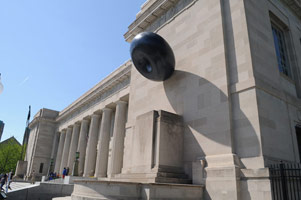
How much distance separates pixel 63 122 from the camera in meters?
49.6

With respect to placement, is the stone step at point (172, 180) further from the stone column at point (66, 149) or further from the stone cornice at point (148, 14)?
the stone column at point (66, 149)

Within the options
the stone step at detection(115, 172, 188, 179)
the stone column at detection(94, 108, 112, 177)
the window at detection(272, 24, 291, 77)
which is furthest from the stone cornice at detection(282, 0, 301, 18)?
the stone column at detection(94, 108, 112, 177)

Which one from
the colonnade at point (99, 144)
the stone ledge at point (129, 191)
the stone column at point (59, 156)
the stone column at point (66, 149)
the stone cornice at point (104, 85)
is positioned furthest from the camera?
the stone column at point (59, 156)

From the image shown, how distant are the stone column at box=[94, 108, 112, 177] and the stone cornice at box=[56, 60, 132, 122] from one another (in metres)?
3.47

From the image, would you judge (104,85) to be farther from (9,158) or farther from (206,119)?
(9,158)

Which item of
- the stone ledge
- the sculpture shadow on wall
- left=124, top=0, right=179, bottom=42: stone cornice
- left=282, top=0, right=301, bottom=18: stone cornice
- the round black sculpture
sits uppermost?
left=282, top=0, right=301, bottom=18: stone cornice

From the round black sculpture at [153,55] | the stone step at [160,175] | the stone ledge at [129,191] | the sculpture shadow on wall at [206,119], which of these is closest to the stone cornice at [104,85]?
the round black sculpture at [153,55]

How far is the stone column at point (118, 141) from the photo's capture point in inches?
1102

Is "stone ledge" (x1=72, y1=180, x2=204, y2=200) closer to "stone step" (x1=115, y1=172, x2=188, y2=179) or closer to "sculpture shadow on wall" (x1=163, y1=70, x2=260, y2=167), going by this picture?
"stone step" (x1=115, y1=172, x2=188, y2=179)

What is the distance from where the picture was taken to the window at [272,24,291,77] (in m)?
15.1

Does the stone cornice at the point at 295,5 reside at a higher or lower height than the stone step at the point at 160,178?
higher

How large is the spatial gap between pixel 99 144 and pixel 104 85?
325 inches

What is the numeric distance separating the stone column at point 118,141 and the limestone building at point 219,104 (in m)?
11.7

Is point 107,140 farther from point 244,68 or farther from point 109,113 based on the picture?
point 244,68
